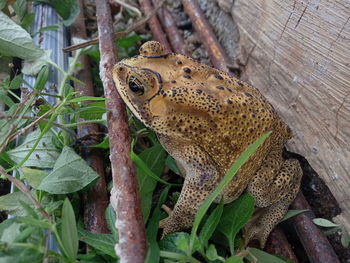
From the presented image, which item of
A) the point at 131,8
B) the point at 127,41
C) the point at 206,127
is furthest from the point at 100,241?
the point at 131,8

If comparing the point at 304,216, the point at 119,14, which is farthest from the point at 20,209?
the point at 119,14

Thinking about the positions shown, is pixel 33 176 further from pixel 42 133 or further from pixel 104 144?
pixel 104 144

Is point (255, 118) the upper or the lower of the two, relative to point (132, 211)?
upper

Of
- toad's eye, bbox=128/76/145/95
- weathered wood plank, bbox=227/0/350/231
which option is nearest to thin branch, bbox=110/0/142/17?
weathered wood plank, bbox=227/0/350/231

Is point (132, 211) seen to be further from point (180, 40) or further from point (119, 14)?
point (119, 14)

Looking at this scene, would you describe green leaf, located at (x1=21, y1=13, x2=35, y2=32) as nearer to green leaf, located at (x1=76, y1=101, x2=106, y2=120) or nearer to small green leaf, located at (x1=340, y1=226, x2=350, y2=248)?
green leaf, located at (x1=76, y1=101, x2=106, y2=120)

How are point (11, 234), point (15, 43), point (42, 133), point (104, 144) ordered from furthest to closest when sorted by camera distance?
1. point (15, 43)
2. point (104, 144)
3. point (42, 133)
4. point (11, 234)
